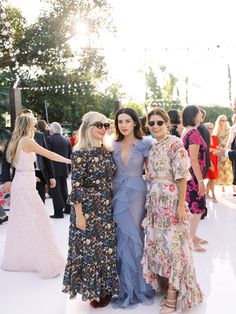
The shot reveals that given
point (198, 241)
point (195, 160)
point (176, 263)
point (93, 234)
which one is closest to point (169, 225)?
point (176, 263)

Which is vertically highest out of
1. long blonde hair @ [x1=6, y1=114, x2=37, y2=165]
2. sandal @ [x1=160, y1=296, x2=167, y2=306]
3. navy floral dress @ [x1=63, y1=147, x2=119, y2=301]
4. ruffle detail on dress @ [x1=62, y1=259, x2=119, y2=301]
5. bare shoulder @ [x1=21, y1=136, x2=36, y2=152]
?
long blonde hair @ [x1=6, y1=114, x2=37, y2=165]

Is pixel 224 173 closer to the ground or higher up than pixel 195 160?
closer to the ground

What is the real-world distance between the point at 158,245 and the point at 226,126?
598cm

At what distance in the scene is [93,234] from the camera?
Result: 313 centimetres

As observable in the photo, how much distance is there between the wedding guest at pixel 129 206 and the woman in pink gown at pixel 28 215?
1065 mm

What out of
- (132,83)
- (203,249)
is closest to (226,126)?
(203,249)

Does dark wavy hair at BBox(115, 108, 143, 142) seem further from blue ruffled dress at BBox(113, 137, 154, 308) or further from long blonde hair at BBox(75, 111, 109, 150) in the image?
long blonde hair at BBox(75, 111, 109, 150)

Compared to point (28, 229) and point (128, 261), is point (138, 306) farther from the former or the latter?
point (28, 229)

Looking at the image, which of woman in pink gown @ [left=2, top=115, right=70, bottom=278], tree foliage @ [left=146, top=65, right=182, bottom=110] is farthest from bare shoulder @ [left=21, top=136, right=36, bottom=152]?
tree foliage @ [left=146, top=65, right=182, bottom=110]

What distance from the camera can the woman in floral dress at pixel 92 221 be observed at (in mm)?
3078

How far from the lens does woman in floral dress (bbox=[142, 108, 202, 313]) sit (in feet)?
10.1

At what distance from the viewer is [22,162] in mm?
4191

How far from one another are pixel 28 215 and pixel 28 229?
150 mm

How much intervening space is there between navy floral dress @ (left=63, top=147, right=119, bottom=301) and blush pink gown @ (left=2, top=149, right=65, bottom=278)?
1.04 meters
